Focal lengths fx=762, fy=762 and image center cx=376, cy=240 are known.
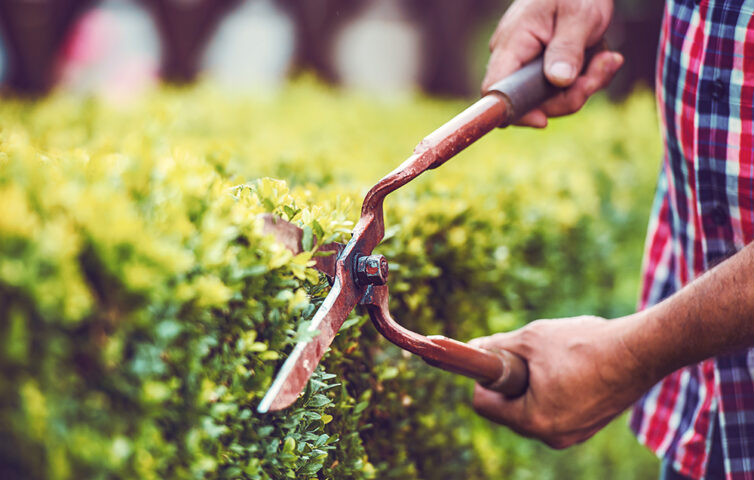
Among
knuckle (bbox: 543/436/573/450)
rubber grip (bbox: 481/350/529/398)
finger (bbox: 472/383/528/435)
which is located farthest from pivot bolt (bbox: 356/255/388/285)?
knuckle (bbox: 543/436/573/450)

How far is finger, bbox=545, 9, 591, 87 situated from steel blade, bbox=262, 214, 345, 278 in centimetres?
97

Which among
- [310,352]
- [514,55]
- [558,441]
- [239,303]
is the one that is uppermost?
[514,55]

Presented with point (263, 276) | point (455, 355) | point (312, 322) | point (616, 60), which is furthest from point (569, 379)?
point (616, 60)

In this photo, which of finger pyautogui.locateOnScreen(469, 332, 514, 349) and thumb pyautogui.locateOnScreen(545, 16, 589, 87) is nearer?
finger pyautogui.locateOnScreen(469, 332, 514, 349)

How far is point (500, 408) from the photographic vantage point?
6.91 feet

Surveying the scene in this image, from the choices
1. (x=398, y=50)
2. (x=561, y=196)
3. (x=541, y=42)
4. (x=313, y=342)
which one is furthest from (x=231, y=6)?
(x=313, y=342)

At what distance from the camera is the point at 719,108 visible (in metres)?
1.97

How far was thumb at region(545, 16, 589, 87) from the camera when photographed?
2234mm

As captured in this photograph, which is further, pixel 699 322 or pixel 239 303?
pixel 699 322

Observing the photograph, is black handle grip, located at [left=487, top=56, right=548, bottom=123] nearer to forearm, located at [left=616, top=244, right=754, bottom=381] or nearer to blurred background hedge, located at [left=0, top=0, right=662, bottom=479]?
blurred background hedge, located at [left=0, top=0, right=662, bottom=479]

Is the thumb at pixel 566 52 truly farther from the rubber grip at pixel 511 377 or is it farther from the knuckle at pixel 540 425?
the knuckle at pixel 540 425

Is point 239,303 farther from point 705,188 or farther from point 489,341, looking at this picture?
point 705,188

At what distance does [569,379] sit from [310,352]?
0.81 meters

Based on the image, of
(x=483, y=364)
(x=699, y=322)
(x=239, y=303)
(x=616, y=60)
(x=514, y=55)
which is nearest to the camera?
(x=239, y=303)
